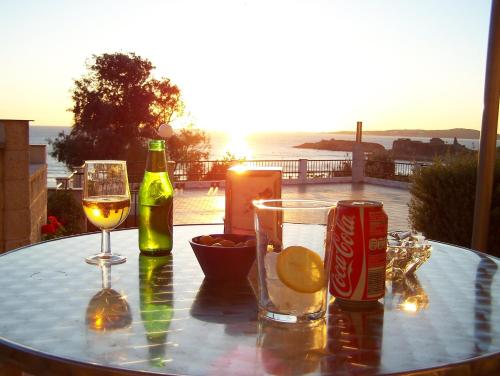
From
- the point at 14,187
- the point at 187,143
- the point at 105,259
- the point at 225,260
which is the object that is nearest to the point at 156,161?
the point at 105,259

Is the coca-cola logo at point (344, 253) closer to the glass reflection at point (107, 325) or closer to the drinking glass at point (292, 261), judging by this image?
the drinking glass at point (292, 261)

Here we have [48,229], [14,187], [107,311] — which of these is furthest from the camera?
[48,229]

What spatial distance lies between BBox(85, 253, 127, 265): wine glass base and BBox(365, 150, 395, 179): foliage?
14.8 metres

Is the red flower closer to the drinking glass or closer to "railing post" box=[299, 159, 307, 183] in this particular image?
the drinking glass

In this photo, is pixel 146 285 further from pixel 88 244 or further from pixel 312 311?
pixel 88 244

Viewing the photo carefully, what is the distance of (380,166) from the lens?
16234mm

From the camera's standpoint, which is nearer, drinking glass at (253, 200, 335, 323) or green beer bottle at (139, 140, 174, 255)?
drinking glass at (253, 200, 335, 323)

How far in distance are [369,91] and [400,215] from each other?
739 centimetres

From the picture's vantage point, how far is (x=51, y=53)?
19078mm

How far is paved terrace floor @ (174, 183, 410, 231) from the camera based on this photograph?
27.6ft

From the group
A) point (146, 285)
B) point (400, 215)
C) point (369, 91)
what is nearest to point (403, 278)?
point (146, 285)

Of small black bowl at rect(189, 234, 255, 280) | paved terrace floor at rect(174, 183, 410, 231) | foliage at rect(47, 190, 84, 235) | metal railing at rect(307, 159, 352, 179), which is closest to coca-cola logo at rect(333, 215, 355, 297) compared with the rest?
small black bowl at rect(189, 234, 255, 280)

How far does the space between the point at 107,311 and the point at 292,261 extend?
34cm

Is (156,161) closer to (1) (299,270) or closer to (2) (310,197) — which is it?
(1) (299,270)
